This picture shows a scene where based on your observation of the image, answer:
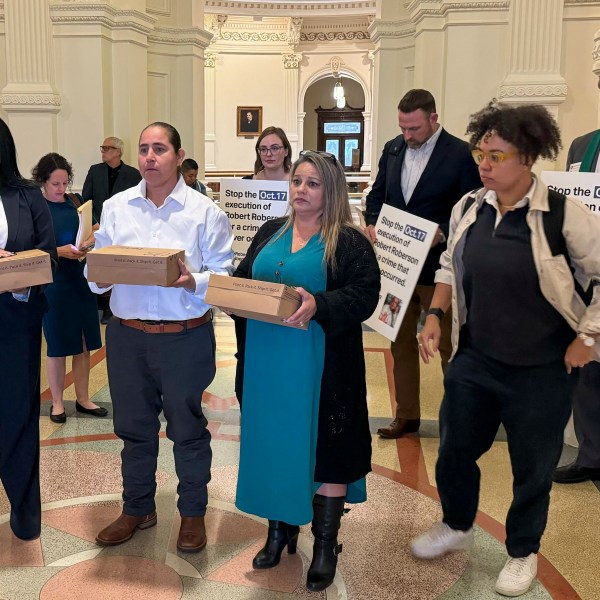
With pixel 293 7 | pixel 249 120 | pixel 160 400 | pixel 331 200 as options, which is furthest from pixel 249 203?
pixel 249 120

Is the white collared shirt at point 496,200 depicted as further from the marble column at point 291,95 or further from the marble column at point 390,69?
the marble column at point 291,95

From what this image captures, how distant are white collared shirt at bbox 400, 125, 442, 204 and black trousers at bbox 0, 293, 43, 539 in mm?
2172

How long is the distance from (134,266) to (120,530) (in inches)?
48.3

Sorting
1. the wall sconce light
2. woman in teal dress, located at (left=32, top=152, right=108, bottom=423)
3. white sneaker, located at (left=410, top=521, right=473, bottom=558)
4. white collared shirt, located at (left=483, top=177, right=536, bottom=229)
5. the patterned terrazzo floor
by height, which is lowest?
the patterned terrazzo floor

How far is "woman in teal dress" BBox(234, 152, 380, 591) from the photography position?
2.63 meters

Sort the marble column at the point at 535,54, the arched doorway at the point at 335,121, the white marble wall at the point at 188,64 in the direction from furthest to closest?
the arched doorway at the point at 335,121
the white marble wall at the point at 188,64
the marble column at the point at 535,54

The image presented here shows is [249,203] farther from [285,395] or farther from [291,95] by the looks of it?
[291,95]

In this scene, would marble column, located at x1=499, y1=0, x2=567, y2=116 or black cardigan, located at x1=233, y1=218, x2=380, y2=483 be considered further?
marble column, located at x1=499, y1=0, x2=567, y2=116

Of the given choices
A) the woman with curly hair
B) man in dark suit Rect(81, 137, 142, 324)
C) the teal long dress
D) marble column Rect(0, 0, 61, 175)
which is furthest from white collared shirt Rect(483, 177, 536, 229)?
marble column Rect(0, 0, 61, 175)

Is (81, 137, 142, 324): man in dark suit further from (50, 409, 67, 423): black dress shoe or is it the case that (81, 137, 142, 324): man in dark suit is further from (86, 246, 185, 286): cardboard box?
(86, 246, 185, 286): cardboard box

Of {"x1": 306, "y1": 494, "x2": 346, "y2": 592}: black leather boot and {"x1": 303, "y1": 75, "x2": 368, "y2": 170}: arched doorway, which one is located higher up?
{"x1": 303, "y1": 75, "x2": 368, "y2": 170}: arched doorway

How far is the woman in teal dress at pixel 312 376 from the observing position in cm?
263

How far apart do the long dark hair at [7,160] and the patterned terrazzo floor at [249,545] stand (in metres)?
1.53

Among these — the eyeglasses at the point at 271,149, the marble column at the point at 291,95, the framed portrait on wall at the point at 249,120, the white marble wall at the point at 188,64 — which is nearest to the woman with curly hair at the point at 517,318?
the eyeglasses at the point at 271,149
